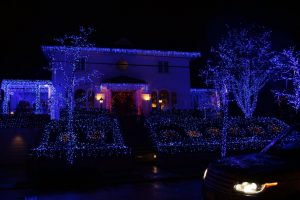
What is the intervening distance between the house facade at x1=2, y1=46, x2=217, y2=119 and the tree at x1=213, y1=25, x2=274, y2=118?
305cm

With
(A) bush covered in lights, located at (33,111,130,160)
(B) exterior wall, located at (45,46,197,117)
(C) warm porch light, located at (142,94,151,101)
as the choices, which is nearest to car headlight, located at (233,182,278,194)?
(A) bush covered in lights, located at (33,111,130,160)

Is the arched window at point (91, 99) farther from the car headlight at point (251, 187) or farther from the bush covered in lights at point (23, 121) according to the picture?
the car headlight at point (251, 187)

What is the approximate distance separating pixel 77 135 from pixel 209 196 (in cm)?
1508

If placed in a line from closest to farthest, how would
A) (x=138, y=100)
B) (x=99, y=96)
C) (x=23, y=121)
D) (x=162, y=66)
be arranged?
1. (x=23, y=121)
2. (x=99, y=96)
3. (x=138, y=100)
4. (x=162, y=66)

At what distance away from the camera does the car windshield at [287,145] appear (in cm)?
622

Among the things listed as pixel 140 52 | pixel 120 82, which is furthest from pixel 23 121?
pixel 140 52

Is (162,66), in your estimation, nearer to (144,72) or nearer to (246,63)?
(144,72)

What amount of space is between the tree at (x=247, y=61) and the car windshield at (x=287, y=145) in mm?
19782

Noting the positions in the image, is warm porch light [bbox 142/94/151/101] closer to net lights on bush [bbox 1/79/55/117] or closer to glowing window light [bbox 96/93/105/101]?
glowing window light [bbox 96/93/105/101]

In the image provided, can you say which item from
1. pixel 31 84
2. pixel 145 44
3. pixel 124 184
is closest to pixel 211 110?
pixel 145 44

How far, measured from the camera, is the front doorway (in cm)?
2722

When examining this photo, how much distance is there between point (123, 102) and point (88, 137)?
7.58m

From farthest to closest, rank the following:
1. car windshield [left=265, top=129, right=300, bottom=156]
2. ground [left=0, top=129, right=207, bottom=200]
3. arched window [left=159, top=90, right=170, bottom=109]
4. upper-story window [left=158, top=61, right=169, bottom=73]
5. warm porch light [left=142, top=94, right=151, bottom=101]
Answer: arched window [left=159, top=90, right=170, bottom=109]
upper-story window [left=158, top=61, right=169, bottom=73]
warm porch light [left=142, top=94, right=151, bottom=101]
ground [left=0, top=129, right=207, bottom=200]
car windshield [left=265, top=129, right=300, bottom=156]

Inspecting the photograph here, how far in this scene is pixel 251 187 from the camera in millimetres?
5441
